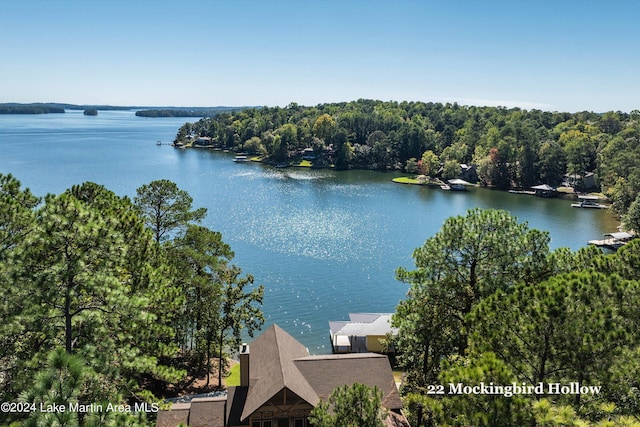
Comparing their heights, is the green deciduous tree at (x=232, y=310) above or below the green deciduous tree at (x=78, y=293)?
below

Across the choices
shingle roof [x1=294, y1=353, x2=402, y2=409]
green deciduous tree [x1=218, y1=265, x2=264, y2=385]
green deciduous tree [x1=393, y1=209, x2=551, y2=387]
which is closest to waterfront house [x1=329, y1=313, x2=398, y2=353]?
green deciduous tree [x1=218, y1=265, x2=264, y2=385]

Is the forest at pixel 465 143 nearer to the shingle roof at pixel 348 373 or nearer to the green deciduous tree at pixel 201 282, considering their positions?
the shingle roof at pixel 348 373

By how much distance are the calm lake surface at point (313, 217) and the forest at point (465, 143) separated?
7.83 m

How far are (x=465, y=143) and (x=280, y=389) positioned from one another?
98582 mm

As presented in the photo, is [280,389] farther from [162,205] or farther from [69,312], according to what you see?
[162,205]

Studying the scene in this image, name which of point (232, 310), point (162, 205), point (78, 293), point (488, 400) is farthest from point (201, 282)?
point (488, 400)

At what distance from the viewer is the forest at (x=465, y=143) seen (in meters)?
83.3

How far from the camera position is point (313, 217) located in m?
59.1

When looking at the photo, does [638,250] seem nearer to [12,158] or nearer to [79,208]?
[79,208]

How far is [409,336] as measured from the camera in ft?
56.1

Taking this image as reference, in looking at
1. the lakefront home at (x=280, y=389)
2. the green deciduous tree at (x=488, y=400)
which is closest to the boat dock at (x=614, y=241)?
the lakefront home at (x=280, y=389)

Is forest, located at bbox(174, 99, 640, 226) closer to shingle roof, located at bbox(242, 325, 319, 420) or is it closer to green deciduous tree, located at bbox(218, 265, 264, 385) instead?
green deciduous tree, located at bbox(218, 265, 264, 385)

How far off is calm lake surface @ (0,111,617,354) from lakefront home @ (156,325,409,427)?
373 inches

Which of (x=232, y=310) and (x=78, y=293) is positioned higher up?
(x=78, y=293)
